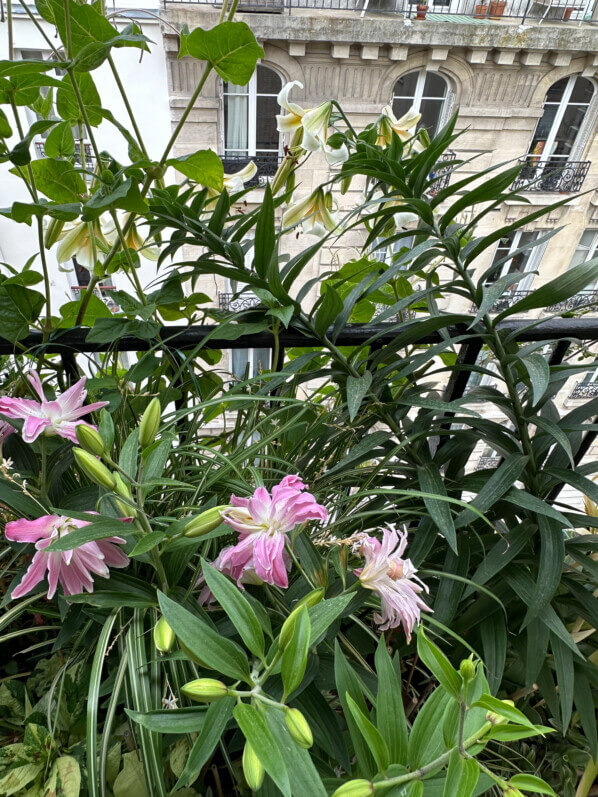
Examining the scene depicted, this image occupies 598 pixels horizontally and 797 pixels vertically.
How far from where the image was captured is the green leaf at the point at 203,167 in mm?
519

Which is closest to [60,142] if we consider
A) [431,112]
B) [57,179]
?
[57,179]

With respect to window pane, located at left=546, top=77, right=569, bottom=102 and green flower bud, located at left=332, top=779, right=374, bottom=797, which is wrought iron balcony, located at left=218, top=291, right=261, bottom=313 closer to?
green flower bud, located at left=332, top=779, right=374, bottom=797

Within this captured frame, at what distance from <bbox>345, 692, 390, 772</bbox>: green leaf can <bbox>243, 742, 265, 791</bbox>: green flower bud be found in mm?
51

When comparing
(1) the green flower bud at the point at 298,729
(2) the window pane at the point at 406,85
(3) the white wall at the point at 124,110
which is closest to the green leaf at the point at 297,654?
(1) the green flower bud at the point at 298,729

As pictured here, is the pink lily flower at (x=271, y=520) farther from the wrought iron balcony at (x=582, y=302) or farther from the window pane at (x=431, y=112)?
the window pane at (x=431, y=112)

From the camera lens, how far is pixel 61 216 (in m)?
0.45

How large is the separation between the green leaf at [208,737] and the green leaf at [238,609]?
0.03m

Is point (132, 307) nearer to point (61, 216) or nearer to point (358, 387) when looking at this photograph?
point (61, 216)

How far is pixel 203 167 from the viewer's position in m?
0.54

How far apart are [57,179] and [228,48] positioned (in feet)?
0.72

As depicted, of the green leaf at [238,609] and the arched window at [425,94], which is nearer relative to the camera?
the green leaf at [238,609]

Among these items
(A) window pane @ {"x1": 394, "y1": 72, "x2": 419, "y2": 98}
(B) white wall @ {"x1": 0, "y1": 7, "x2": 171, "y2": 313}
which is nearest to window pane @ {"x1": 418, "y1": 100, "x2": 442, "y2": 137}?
(A) window pane @ {"x1": 394, "y1": 72, "x2": 419, "y2": 98}

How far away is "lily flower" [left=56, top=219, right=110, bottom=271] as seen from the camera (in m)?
0.57

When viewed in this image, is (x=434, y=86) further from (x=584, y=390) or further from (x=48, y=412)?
(x=48, y=412)
